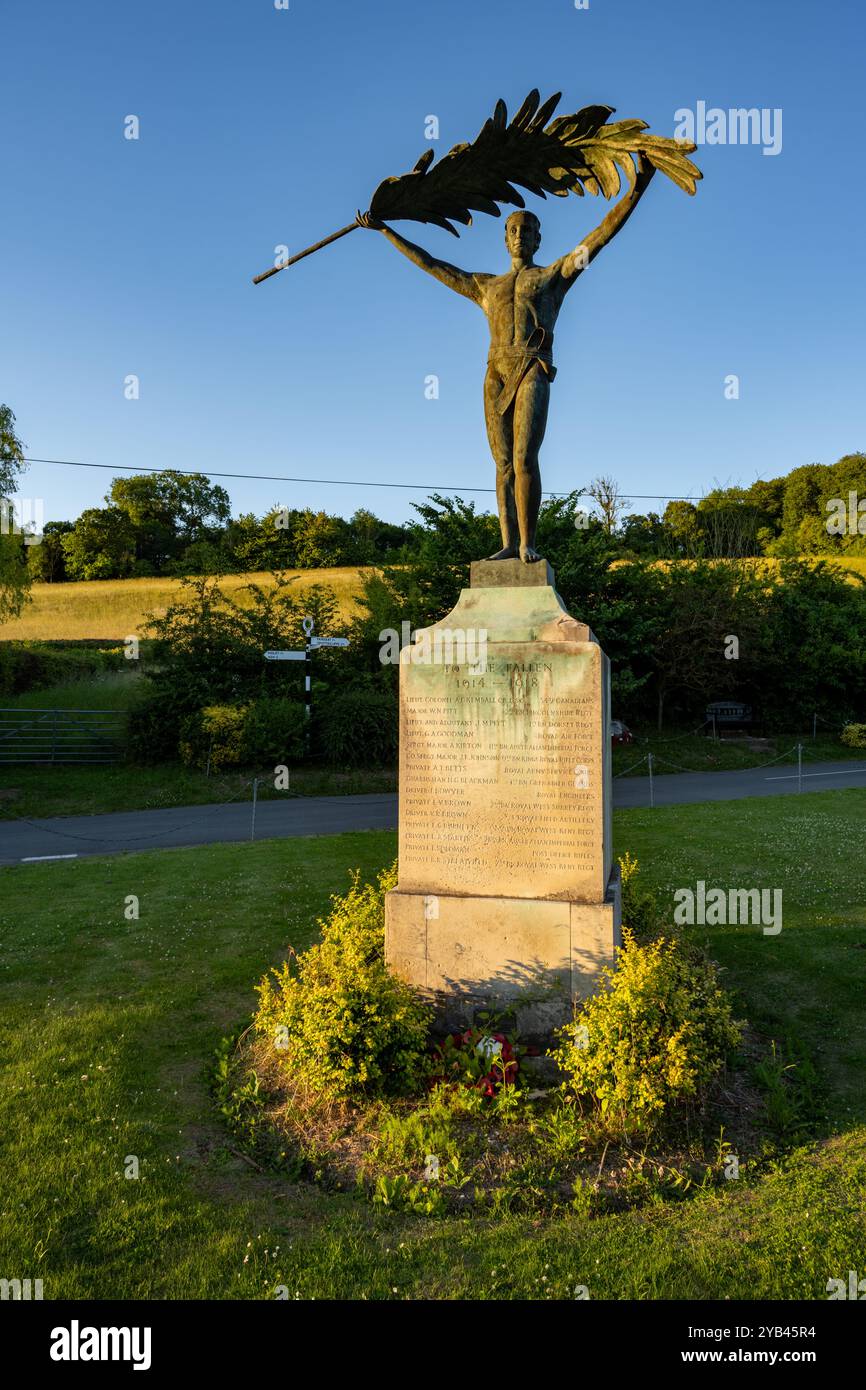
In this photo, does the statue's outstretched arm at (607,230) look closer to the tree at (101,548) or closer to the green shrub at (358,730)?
the green shrub at (358,730)

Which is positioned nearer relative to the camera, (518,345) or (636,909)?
(518,345)

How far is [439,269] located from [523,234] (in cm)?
75

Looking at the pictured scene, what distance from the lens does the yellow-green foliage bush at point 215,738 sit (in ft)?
71.8

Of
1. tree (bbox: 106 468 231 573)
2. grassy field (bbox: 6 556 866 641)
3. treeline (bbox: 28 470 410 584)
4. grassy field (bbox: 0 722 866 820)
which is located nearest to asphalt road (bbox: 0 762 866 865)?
grassy field (bbox: 0 722 866 820)

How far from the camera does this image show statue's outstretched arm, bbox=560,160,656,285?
596cm

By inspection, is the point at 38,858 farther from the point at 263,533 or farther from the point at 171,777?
the point at 263,533

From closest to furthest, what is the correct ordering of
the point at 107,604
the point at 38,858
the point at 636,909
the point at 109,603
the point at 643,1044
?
the point at 643,1044, the point at 636,909, the point at 38,858, the point at 107,604, the point at 109,603

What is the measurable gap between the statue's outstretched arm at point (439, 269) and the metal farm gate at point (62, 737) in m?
19.2

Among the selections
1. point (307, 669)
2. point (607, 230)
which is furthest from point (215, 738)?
point (607, 230)

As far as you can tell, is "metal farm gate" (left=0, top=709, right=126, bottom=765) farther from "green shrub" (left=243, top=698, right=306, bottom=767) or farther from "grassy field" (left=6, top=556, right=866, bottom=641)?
"grassy field" (left=6, top=556, right=866, bottom=641)

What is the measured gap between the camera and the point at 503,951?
5.92 metres
